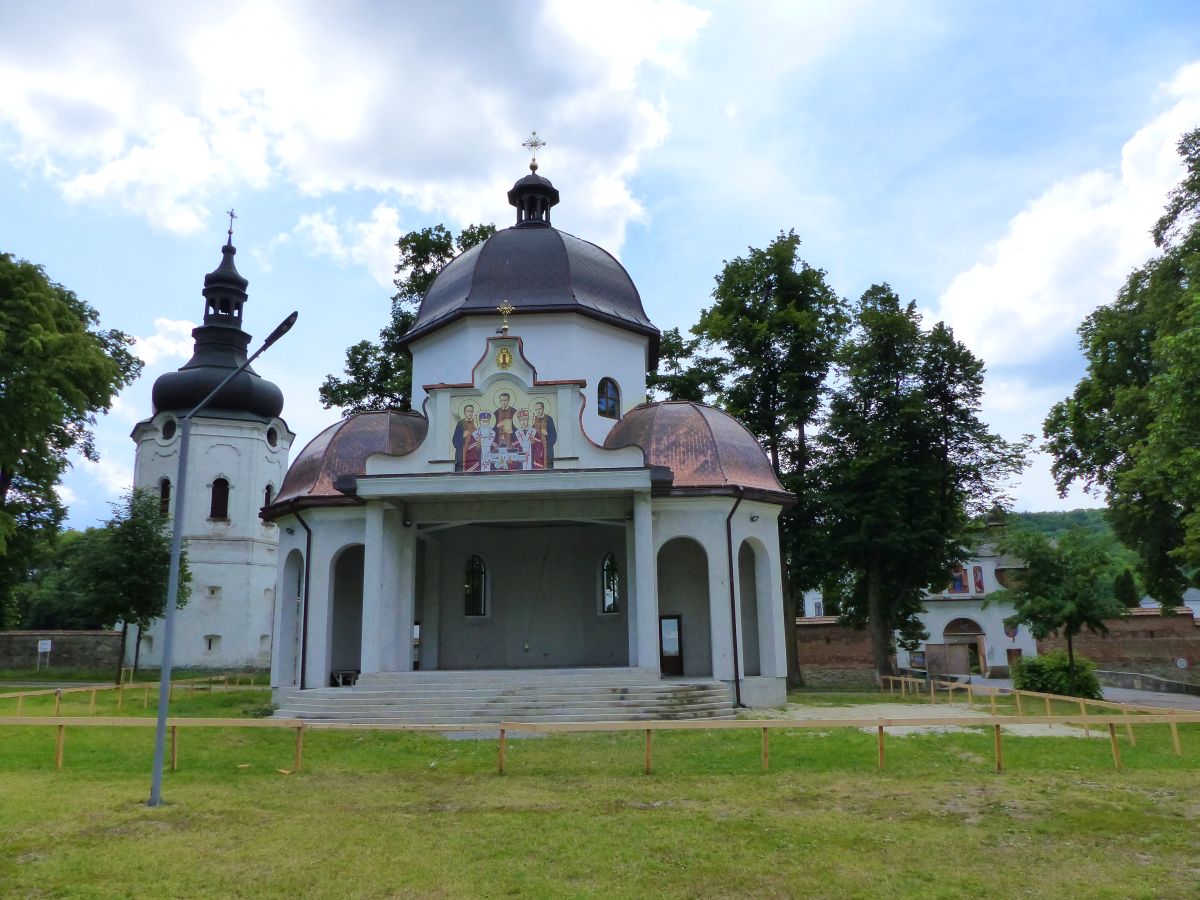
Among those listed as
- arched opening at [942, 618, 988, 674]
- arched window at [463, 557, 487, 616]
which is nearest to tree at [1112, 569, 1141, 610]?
arched opening at [942, 618, 988, 674]

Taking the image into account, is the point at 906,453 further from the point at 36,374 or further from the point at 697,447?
the point at 36,374

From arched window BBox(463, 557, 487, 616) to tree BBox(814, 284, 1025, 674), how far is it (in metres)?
10.7

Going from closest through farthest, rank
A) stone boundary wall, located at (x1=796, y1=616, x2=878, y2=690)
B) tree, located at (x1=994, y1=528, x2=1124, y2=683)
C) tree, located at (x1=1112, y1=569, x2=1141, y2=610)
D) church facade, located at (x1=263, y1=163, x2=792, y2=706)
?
church facade, located at (x1=263, y1=163, x2=792, y2=706), tree, located at (x1=994, y1=528, x2=1124, y2=683), stone boundary wall, located at (x1=796, y1=616, x2=878, y2=690), tree, located at (x1=1112, y1=569, x2=1141, y2=610)

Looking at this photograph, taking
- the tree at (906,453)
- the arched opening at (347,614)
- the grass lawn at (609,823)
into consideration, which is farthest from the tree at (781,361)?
the grass lawn at (609,823)

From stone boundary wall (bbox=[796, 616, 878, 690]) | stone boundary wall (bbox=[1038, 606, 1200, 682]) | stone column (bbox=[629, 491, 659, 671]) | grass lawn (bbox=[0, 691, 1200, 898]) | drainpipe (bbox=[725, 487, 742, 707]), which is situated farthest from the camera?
stone boundary wall (bbox=[1038, 606, 1200, 682])

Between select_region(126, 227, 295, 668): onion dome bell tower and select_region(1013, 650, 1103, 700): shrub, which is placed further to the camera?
select_region(126, 227, 295, 668): onion dome bell tower

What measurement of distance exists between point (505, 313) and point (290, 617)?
30.6 feet

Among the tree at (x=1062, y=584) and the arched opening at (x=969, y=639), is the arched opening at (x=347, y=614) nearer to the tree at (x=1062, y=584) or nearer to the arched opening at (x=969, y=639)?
the tree at (x=1062, y=584)

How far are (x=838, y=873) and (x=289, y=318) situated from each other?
7395 mm

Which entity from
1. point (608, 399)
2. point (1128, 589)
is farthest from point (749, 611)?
point (1128, 589)

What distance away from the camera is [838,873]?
690 centimetres

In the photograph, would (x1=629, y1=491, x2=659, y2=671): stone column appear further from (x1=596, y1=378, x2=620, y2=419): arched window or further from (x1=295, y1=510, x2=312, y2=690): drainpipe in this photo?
(x1=295, y1=510, x2=312, y2=690): drainpipe

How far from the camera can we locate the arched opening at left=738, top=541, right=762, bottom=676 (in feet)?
76.2

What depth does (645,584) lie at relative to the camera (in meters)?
20.4
